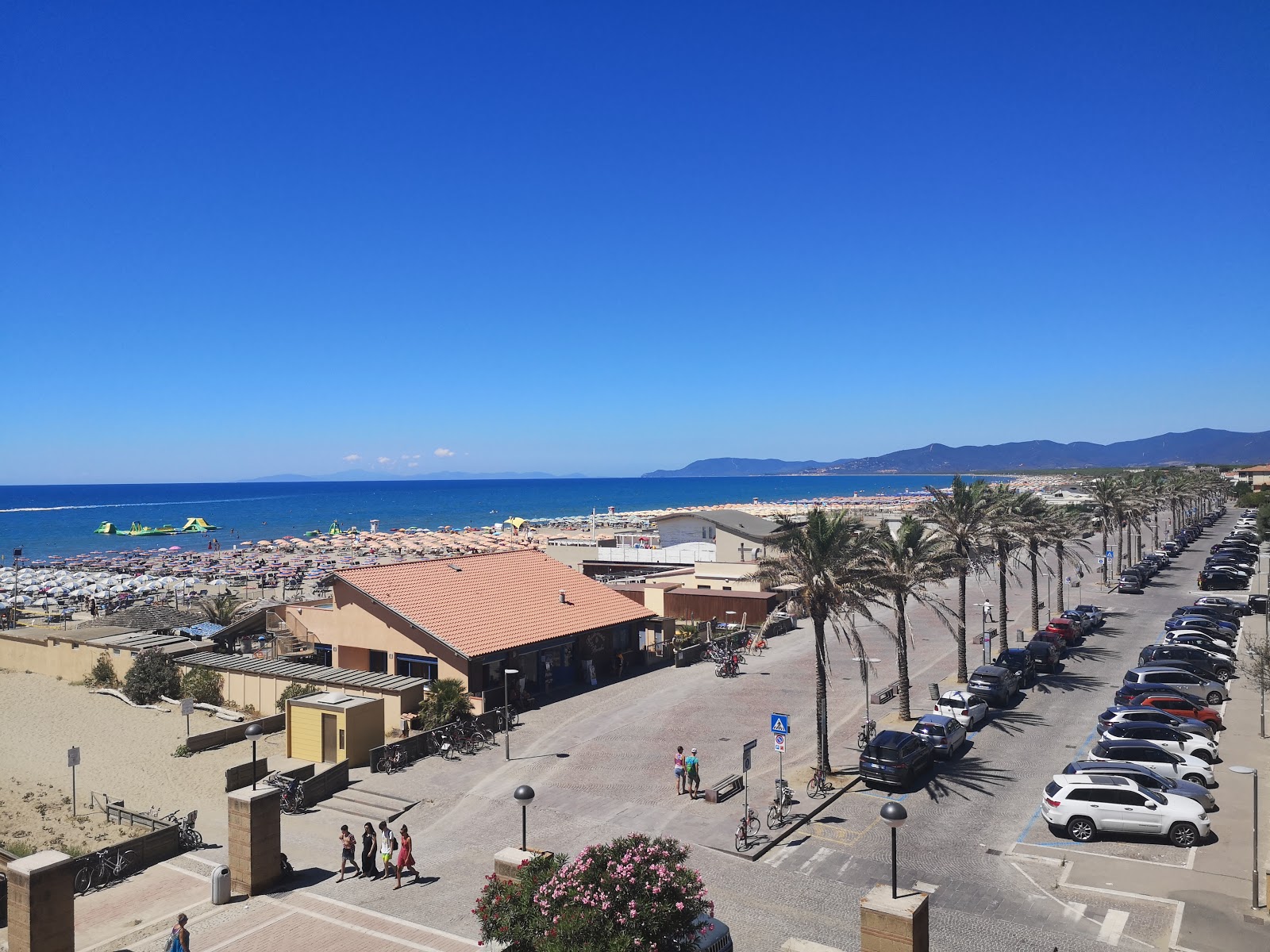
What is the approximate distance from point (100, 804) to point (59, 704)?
14424 millimetres

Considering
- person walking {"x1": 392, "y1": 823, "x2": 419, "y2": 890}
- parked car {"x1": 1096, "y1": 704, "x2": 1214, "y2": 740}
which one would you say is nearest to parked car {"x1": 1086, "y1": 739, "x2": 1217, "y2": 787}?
parked car {"x1": 1096, "y1": 704, "x2": 1214, "y2": 740}

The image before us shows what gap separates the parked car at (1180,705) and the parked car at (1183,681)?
1.20m

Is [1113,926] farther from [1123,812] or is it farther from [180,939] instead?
[180,939]

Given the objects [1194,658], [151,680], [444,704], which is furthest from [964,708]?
[151,680]

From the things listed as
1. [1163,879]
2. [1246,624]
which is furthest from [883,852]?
[1246,624]

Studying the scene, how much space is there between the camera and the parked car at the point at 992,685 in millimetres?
29656

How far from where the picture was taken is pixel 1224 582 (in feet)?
178

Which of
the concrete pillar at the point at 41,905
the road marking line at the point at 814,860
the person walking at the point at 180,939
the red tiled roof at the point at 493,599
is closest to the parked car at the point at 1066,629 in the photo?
the red tiled roof at the point at 493,599

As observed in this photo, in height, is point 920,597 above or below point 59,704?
above

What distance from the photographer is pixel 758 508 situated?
146 metres

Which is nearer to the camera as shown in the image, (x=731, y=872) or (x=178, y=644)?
(x=731, y=872)

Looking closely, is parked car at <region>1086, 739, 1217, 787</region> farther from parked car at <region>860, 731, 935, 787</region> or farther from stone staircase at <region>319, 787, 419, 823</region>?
stone staircase at <region>319, 787, 419, 823</region>

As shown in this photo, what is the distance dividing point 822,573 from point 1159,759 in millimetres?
9799

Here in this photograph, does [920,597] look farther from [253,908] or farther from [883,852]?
[253,908]
